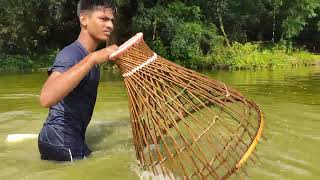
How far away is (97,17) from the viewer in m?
3.47

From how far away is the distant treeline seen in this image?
17.1m

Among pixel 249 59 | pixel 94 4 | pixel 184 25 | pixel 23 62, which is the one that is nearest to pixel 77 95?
pixel 94 4

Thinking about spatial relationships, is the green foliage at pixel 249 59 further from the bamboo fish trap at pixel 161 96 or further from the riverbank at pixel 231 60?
the bamboo fish trap at pixel 161 96

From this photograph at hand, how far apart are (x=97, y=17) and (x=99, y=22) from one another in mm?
38

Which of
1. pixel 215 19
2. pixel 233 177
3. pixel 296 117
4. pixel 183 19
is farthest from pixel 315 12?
pixel 233 177

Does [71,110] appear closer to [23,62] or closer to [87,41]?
[87,41]

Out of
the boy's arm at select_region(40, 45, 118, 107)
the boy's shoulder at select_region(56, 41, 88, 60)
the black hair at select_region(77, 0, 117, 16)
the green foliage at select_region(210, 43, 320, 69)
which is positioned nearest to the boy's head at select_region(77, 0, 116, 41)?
the black hair at select_region(77, 0, 117, 16)

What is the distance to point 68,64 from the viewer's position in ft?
11.0

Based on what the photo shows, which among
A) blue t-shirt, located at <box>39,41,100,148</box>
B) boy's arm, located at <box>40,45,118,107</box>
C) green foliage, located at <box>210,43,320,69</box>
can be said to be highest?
boy's arm, located at <box>40,45,118,107</box>

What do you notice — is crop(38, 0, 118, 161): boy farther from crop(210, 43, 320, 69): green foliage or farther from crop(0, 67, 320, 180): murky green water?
crop(210, 43, 320, 69): green foliage

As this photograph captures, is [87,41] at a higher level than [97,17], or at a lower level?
lower

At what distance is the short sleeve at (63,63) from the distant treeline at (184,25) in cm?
1091

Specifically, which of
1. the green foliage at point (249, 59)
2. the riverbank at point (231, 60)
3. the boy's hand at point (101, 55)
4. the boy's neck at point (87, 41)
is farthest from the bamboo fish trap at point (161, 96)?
the green foliage at point (249, 59)

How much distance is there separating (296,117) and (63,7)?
51.3 feet
